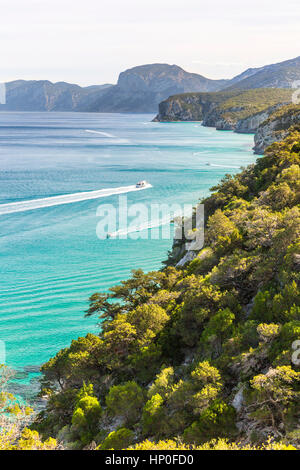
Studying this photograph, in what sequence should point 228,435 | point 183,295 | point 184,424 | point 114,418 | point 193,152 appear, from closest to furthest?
point 228,435, point 184,424, point 114,418, point 183,295, point 193,152

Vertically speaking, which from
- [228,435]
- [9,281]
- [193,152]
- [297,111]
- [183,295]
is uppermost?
[297,111]

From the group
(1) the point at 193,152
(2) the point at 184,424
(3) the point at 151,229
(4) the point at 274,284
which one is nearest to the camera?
(2) the point at 184,424

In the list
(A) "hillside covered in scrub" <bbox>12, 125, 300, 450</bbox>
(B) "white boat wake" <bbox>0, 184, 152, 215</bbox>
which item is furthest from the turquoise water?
(A) "hillside covered in scrub" <bbox>12, 125, 300, 450</bbox>

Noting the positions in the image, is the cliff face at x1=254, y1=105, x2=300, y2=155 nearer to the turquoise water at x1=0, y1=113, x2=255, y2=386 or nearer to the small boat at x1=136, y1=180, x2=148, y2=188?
the turquoise water at x1=0, y1=113, x2=255, y2=386

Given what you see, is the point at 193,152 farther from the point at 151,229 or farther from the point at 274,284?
the point at 274,284

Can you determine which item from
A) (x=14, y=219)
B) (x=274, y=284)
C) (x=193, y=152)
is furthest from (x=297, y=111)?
(x=274, y=284)

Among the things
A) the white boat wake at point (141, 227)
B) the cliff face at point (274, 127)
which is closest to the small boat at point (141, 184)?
the white boat wake at point (141, 227)

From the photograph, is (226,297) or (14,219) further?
(14,219)
